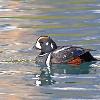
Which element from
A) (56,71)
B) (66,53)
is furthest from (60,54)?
(56,71)

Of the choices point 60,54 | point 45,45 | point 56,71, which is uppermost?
point 45,45

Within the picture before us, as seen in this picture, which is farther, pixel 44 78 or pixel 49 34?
pixel 49 34

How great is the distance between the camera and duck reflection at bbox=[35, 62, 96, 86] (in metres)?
14.7

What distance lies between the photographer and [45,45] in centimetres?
1708

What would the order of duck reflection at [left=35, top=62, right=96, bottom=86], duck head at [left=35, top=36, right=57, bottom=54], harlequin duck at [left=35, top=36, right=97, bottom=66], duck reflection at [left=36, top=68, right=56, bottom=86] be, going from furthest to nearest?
duck head at [left=35, top=36, right=57, bottom=54], harlequin duck at [left=35, top=36, right=97, bottom=66], duck reflection at [left=35, top=62, right=96, bottom=86], duck reflection at [left=36, top=68, right=56, bottom=86]

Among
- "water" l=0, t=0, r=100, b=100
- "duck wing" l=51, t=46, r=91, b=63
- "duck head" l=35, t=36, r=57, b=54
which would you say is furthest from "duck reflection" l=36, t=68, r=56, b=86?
"duck head" l=35, t=36, r=57, b=54

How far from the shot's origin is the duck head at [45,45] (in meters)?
17.0

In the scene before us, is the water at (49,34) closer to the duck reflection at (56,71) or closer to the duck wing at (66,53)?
the duck reflection at (56,71)

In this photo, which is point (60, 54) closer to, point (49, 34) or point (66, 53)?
point (66, 53)

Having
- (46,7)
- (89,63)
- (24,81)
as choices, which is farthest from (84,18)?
(24,81)

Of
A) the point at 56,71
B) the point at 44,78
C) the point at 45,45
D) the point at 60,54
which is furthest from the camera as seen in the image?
the point at 45,45

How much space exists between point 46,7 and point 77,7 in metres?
1.13

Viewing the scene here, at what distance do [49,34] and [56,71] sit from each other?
4.36 meters

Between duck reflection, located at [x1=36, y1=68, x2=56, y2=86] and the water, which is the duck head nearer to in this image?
the water
